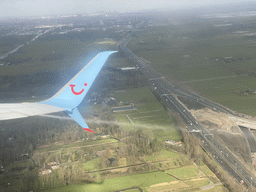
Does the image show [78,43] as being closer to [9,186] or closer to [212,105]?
[212,105]

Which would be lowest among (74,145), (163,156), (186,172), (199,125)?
(186,172)

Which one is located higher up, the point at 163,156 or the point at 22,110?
the point at 22,110

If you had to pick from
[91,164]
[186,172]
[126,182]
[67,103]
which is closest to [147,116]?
[186,172]

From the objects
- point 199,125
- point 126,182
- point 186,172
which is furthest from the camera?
point 199,125

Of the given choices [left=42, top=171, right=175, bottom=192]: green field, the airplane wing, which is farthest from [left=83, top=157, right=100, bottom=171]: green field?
the airplane wing

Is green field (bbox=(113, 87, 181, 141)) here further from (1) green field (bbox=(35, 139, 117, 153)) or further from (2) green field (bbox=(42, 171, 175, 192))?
(2) green field (bbox=(42, 171, 175, 192))

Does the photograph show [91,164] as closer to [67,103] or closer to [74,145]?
[74,145]
